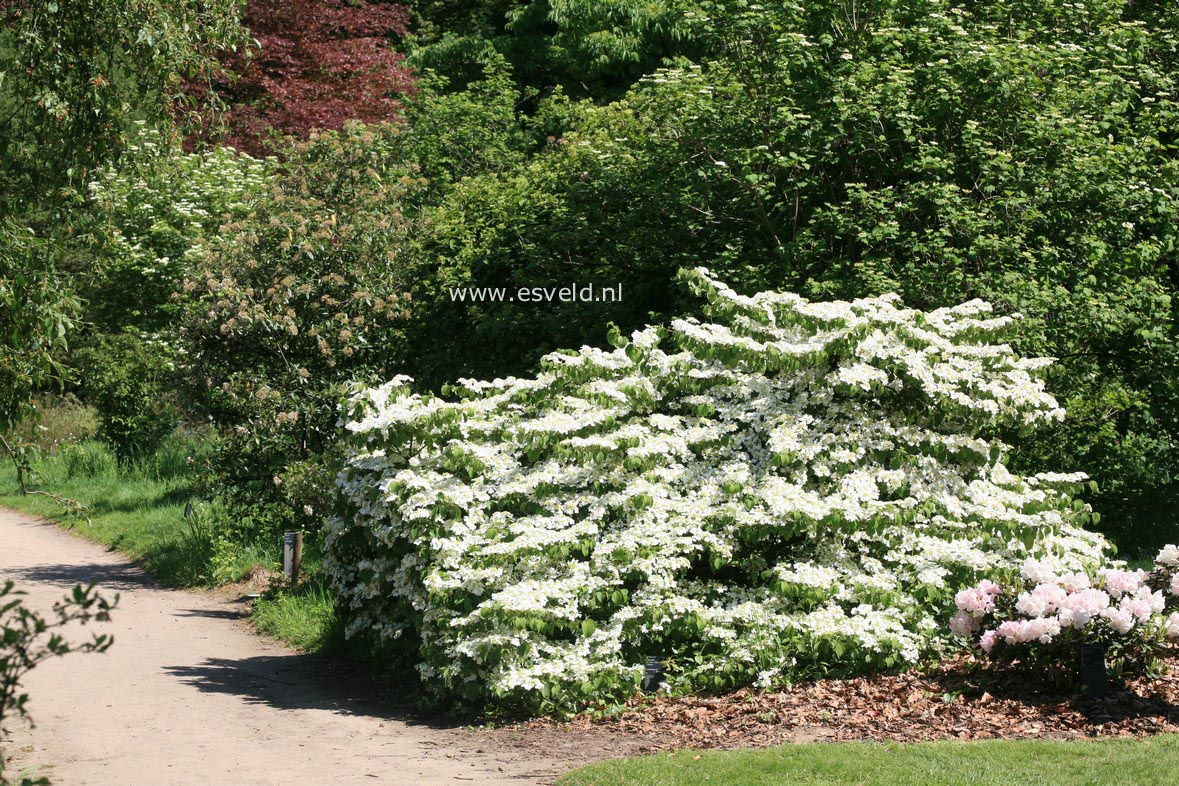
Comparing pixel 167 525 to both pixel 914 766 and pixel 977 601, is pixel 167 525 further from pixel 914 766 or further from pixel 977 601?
pixel 914 766

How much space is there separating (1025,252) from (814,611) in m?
4.27

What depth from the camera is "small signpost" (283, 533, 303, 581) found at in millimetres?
10742

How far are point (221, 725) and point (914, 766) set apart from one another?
3962 millimetres

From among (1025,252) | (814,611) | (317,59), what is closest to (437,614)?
(814,611)

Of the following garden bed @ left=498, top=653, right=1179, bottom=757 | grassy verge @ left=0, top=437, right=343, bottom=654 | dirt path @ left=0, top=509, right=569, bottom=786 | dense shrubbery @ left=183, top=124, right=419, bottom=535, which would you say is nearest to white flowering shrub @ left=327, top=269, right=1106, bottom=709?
garden bed @ left=498, top=653, right=1179, bottom=757

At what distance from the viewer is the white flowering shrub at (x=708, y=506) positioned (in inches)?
274

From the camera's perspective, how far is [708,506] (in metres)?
7.52

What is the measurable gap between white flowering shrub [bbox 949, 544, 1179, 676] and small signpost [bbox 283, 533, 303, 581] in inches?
242

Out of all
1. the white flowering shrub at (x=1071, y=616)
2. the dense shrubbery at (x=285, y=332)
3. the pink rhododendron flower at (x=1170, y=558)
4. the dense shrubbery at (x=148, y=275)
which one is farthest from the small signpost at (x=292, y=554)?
the dense shrubbery at (x=148, y=275)

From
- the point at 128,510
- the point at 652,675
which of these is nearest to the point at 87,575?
the point at 128,510

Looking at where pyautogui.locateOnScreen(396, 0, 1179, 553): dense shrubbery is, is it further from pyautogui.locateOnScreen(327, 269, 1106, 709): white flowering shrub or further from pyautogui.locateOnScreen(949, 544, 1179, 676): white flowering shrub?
pyautogui.locateOnScreen(949, 544, 1179, 676): white flowering shrub

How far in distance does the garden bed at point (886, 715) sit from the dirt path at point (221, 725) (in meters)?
0.63

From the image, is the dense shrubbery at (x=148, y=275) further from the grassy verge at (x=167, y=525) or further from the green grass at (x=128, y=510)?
the green grass at (x=128, y=510)

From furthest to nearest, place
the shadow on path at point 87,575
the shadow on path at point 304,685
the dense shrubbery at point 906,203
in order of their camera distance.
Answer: the shadow on path at point 87,575 < the dense shrubbery at point 906,203 < the shadow on path at point 304,685
